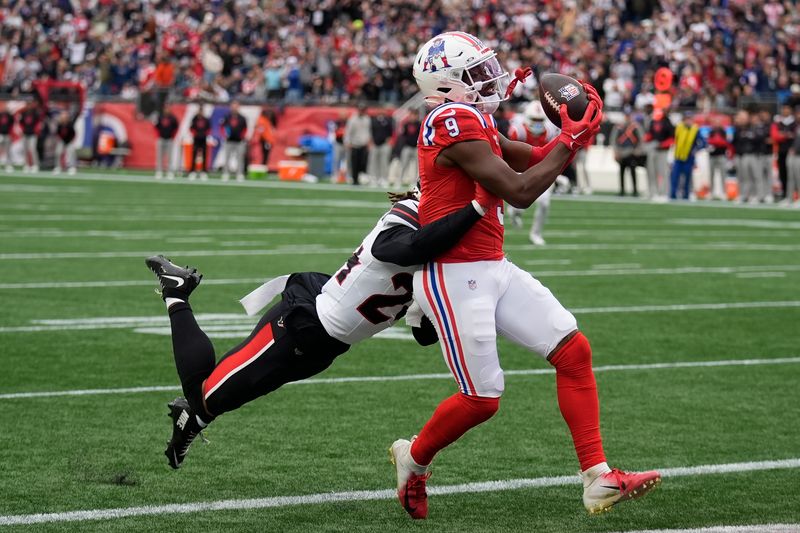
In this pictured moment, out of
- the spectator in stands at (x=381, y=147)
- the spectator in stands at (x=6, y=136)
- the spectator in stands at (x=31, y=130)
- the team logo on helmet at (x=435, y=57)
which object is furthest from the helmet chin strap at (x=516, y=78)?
the spectator in stands at (x=6, y=136)

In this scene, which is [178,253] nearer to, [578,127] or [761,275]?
[761,275]

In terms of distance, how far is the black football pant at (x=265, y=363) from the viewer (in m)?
5.05

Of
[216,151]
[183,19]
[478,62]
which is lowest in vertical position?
[216,151]

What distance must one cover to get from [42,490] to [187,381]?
2.11 ft

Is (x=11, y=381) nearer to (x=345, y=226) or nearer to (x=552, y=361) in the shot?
(x=552, y=361)

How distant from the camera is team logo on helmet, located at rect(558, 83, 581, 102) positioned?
4.87m

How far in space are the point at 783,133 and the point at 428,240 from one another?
23.7 m

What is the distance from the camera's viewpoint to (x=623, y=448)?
19.9 feet

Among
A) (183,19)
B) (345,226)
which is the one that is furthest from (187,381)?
(183,19)

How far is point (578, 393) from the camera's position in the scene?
488cm

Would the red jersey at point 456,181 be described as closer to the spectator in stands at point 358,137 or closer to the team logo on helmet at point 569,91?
the team logo on helmet at point 569,91

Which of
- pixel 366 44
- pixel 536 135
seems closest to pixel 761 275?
pixel 536 135

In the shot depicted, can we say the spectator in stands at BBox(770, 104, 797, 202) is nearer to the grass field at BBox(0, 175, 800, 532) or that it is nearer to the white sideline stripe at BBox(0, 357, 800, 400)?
the grass field at BBox(0, 175, 800, 532)

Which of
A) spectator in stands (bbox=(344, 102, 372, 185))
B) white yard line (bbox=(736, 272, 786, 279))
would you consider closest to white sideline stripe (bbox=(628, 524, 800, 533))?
white yard line (bbox=(736, 272, 786, 279))
